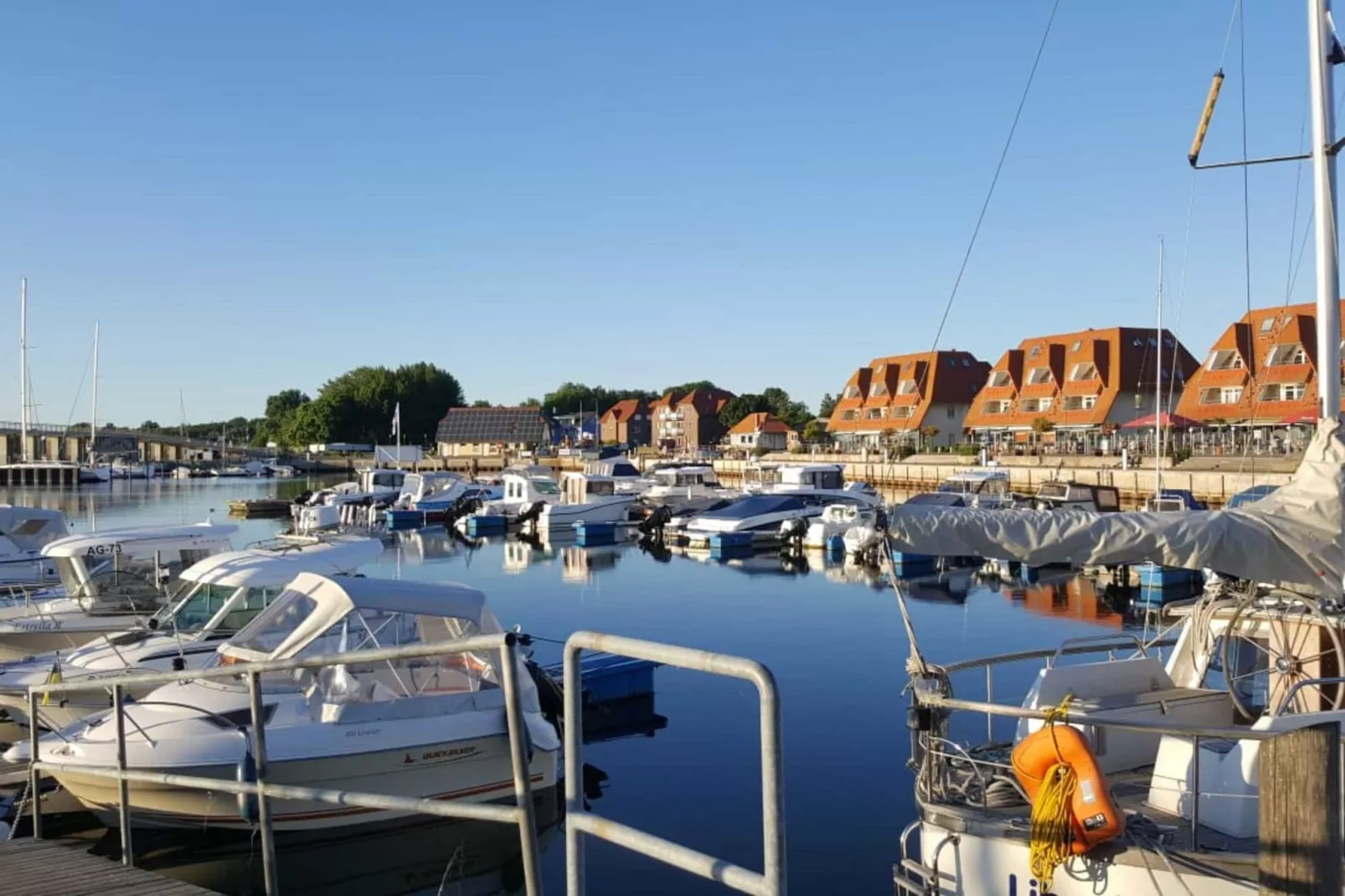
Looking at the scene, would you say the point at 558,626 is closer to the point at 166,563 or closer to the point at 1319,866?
the point at 166,563

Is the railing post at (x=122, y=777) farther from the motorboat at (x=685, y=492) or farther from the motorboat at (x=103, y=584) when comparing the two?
the motorboat at (x=685, y=492)

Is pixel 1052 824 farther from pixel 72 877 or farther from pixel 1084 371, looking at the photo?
pixel 1084 371

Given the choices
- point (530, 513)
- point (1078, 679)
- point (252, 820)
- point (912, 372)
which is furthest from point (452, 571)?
point (912, 372)

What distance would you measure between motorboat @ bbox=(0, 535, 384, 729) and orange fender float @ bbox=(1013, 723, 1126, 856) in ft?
36.4

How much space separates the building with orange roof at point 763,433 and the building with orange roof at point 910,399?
14.0 meters

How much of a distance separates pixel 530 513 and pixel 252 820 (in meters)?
45.0

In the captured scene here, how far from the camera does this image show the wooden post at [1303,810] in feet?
15.4

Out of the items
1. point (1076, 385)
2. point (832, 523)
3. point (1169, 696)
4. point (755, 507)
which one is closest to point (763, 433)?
point (1076, 385)

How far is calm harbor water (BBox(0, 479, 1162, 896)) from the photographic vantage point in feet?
38.2

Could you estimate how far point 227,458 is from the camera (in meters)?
157

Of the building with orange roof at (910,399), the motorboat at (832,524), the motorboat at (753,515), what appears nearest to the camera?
the motorboat at (832,524)

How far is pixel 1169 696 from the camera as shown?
9781 millimetres

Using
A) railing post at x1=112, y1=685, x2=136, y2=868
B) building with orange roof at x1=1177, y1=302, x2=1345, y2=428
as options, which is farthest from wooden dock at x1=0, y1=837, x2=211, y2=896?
building with orange roof at x1=1177, y1=302, x2=1345, y2=428

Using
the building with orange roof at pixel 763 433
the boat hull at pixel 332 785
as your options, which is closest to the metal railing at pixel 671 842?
the boat hull at pixel 332 785
